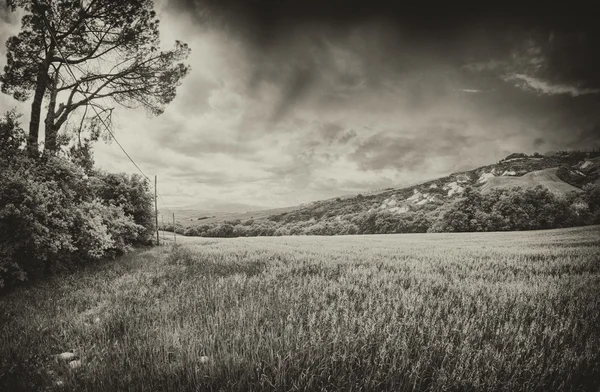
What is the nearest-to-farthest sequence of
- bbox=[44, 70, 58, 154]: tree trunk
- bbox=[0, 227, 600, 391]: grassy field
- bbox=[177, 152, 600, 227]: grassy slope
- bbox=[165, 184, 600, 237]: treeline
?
bbox=[0, 227, 600, 391]: grassy field → bbox=[44, 70, 58, 154]: tree trunk → bbox=[165, 184, 600, 237]: treeline → bbox=[177, 152, 600, 227]: grassy slope

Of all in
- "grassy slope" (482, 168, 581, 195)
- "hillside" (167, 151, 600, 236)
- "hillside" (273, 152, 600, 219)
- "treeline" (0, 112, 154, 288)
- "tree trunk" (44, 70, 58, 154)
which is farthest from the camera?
"grassy slope" (482, 168, 581, 195)

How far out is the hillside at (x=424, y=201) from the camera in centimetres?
6006

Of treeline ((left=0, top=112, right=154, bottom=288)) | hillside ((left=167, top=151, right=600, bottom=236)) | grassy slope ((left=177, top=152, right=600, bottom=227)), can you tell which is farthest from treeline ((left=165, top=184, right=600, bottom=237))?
treeline ((left=0, top=112, right=154, bottom=288))

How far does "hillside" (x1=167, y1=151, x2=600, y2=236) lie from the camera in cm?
6006

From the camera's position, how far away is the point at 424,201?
99.2 metres

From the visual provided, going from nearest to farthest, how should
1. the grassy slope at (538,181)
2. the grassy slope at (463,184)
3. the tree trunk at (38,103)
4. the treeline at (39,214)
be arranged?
1. the treeline at (39,214)
2. the tree trunk at (38,103)
3. the grassy slope at (538,181)
4. the grassy slope at (463,184)

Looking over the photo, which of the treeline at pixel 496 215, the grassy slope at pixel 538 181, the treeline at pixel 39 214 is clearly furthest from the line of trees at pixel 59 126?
the grassy slope at pixel 538 181

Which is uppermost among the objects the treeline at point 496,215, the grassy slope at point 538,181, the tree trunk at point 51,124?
the grassy slope at point 538,181

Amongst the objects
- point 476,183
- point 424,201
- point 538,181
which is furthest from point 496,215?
point 476,183

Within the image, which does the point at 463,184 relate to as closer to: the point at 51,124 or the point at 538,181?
the point at 538,181

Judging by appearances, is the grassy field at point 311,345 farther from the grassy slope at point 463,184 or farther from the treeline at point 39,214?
the grassy slope at point 463,184

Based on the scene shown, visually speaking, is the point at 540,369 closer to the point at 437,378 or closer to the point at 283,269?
the point at 437,378

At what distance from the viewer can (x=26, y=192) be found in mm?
7043

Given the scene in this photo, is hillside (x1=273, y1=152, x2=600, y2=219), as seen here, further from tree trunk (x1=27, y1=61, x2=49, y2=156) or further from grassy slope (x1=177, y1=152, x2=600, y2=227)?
tree trunk (x1=27, y1=61, x2=49, y2=156)
